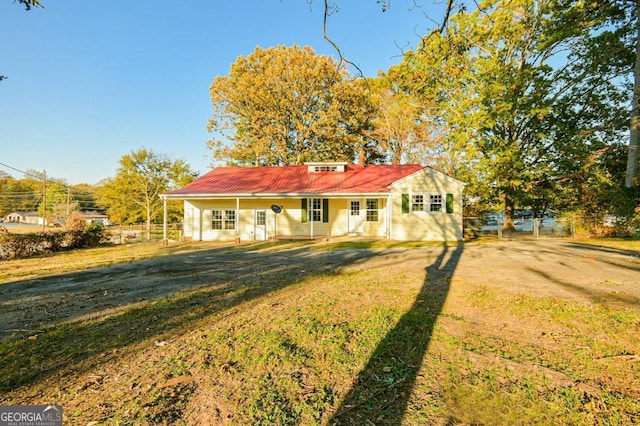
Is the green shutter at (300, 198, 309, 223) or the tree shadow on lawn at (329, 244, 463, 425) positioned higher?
the green shutter at (300, 198, 309, 223)

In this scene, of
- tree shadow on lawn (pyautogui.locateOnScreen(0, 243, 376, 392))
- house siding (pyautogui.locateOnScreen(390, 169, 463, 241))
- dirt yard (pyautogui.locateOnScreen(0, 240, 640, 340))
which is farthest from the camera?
house siding (pyautogui.locateOnScreen(390, 169, 463, 241))

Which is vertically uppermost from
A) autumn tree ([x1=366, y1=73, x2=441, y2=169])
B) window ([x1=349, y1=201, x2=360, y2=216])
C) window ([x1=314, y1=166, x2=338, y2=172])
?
autumn tree ([x1=366, y1=73, x2=441, y2=169])

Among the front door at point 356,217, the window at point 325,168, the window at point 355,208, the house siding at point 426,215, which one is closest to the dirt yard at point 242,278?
the house siding at point 426,215

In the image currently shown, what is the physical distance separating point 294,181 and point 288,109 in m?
10.6

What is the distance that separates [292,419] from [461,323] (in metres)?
2.78

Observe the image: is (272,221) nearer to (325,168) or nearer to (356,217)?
(356,217)

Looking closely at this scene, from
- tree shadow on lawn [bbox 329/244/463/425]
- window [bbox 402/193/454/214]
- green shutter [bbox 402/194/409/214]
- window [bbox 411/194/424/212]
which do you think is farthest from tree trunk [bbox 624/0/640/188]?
tree shadow on lawn [bbox 329/244/463/425]

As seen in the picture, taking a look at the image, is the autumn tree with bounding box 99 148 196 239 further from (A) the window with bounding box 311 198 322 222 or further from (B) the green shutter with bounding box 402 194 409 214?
(B) the green shutter with bounding box 402 194 409 214

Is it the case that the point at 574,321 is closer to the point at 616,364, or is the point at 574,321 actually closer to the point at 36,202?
the point at 616,364

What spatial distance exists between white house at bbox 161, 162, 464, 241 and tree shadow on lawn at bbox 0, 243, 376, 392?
7.21 metres

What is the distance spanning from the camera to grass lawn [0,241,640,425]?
84.4 inches

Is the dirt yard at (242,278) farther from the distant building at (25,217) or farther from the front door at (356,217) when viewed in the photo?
the distant building at (25,217)

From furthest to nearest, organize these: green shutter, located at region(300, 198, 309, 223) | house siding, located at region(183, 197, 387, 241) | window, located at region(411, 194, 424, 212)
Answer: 1. house siding, located at region(183, 197, 387, 241)
2. green shutter, located at region(300, 198, 309, 223)
3. window, located at region(411, 194, 424, 212)

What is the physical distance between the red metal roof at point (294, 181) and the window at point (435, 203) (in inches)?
98.0
